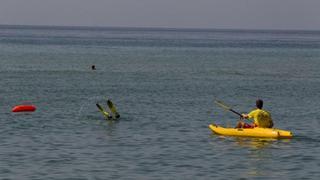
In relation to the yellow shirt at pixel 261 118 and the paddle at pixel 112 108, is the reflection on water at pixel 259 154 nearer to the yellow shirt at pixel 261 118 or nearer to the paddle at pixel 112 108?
the yellow shirt at pixel 261 118

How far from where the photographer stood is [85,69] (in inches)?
3883

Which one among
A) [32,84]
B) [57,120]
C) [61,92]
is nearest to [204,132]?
[57,120]

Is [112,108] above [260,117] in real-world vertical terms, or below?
above

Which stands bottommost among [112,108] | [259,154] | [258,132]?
[259,154]

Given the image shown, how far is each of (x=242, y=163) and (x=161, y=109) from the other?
21072 mm

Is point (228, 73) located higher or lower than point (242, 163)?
higher

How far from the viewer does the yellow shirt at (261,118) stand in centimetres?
3694

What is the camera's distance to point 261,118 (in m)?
37.1

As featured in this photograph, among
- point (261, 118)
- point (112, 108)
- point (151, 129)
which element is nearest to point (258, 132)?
point (261, 118)

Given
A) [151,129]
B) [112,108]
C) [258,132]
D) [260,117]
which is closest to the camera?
[260,117]

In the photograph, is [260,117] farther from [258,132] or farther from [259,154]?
[259,154]

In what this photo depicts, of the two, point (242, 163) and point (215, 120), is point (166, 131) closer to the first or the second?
point (215, 120)

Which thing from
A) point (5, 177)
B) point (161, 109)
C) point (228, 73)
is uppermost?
point (228, 73)

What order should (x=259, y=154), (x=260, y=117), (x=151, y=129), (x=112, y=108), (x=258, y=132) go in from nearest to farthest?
(x=259, y=154) < (x=260, y=117) < (x=258, y=132) < (x=151, y=129) < (x=112, y=108)
